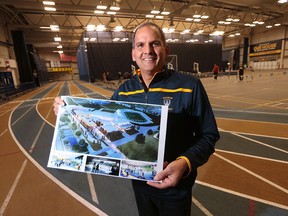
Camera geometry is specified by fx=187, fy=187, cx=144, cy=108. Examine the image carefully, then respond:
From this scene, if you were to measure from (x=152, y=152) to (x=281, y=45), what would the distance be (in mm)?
37644

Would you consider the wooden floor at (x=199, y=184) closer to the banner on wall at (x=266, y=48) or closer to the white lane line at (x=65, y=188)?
the white lane line at (x=65, y=188)

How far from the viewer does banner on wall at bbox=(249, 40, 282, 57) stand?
30484 millimetres

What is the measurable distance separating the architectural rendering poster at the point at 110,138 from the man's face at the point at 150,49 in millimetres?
310

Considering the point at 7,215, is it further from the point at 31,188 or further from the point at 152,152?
the point at 152,152

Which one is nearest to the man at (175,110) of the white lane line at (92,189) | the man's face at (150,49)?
the man's face at (150,49)

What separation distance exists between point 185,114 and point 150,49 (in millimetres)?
477

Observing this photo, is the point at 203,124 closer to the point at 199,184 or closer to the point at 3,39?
the point at 199,184

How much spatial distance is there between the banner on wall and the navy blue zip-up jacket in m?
37.4

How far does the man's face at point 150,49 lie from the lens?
1.20 m

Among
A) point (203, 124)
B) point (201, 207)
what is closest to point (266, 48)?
point (201, 207)

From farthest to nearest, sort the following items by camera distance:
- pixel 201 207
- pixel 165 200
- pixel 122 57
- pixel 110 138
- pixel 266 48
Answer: pixel 266 48 < pixel 122 57 < pixel 201 207 < pixel 165 200 < pixel 110 138

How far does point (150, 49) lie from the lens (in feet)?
3.93

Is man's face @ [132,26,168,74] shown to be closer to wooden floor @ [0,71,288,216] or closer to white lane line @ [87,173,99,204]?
wooden floor @ [0,71,288,216]

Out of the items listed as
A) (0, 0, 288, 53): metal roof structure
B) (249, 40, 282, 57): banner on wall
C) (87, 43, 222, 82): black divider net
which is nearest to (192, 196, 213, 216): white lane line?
(0, 0, 288, 53): metal roof structure
